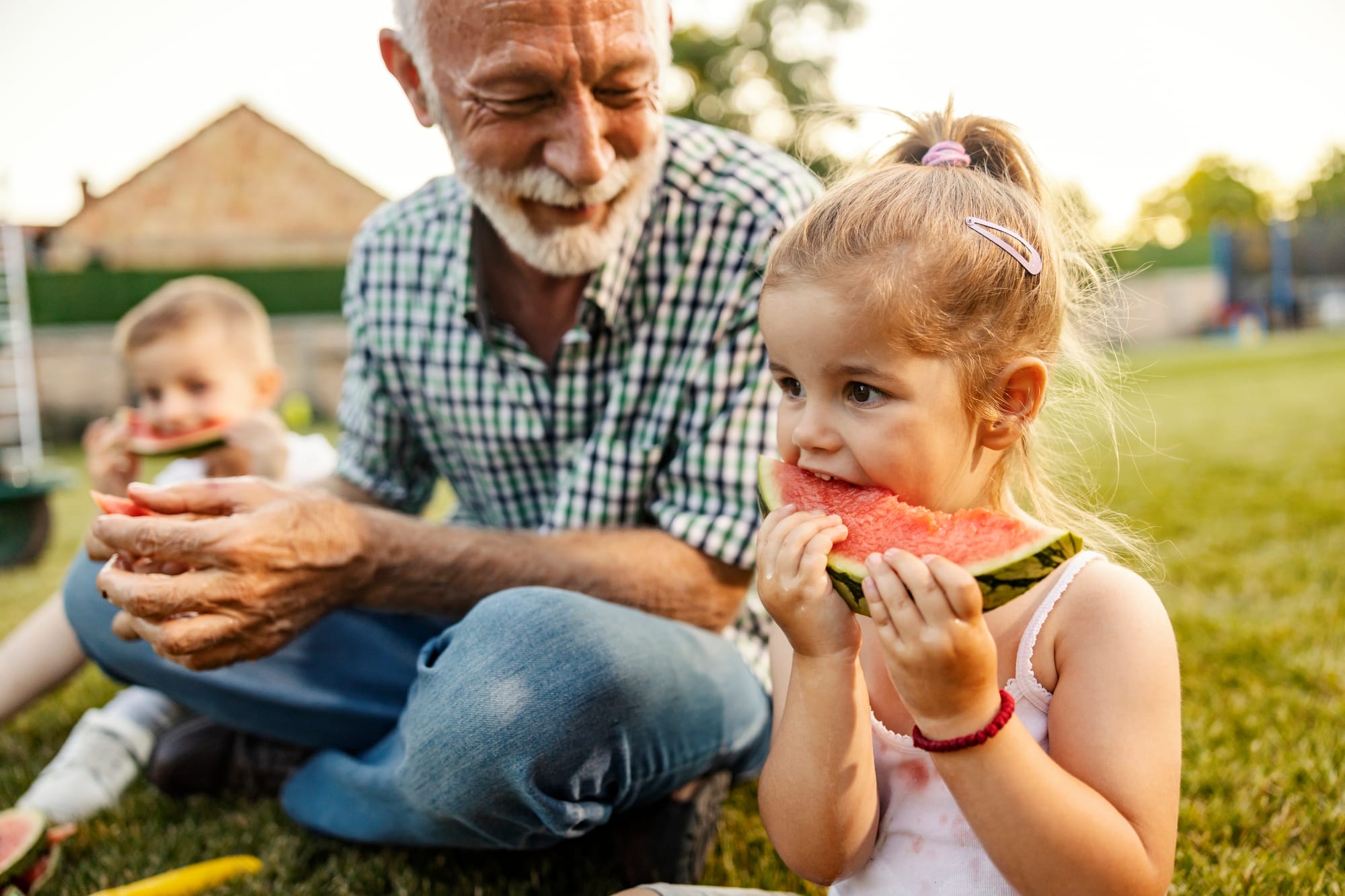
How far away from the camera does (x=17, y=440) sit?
14680 mm

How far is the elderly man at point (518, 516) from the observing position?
2.00 meters

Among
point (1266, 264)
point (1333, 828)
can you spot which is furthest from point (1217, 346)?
point (1333, 828)

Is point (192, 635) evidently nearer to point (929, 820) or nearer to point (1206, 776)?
point (929, 820)

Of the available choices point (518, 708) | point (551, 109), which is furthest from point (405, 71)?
point (518, 708)

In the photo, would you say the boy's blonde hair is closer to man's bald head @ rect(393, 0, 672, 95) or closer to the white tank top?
man's bald head @ rect(393, 0, 672, 95)

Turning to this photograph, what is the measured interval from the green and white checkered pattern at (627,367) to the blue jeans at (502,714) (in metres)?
0.37

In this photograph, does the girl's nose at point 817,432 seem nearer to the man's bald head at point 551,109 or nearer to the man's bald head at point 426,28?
the man's bald head at point 551,109

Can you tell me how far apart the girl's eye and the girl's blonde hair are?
0.32ft

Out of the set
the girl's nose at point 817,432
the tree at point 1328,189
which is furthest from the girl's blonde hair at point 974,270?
the tree at point 1328,189

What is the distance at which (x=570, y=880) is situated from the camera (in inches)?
90.0

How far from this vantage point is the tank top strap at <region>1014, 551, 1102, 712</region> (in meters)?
1.52

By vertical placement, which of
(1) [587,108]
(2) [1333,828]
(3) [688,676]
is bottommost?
(2) [1333,828]

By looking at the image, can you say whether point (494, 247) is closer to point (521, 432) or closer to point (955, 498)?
point (521, 432)

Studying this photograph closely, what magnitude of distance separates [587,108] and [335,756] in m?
1.64
